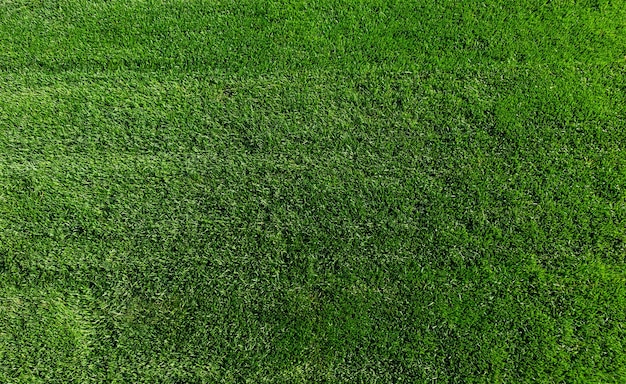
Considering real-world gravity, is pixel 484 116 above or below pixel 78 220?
above

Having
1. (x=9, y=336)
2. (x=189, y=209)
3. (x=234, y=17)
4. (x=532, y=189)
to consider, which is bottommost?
(x=9, y=336)

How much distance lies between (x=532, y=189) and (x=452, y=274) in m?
0.66

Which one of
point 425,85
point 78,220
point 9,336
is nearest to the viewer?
point 9,336

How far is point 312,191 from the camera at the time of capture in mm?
2484

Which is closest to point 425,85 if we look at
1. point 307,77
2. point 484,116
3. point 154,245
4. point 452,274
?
point 484,116

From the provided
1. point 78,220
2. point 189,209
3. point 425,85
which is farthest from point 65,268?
point 425,85

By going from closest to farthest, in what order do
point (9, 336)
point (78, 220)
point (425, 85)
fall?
point (9, 336)
point (78, 220)
point (425, 85)

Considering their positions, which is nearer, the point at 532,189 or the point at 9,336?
the point at 9,336

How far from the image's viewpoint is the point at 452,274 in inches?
92.2

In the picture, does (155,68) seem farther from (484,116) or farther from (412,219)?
(484,116)

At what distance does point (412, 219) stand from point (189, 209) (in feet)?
3.95

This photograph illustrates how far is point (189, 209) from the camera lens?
247cm

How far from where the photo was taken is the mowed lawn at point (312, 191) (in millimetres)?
2260

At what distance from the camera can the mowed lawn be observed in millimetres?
2260
